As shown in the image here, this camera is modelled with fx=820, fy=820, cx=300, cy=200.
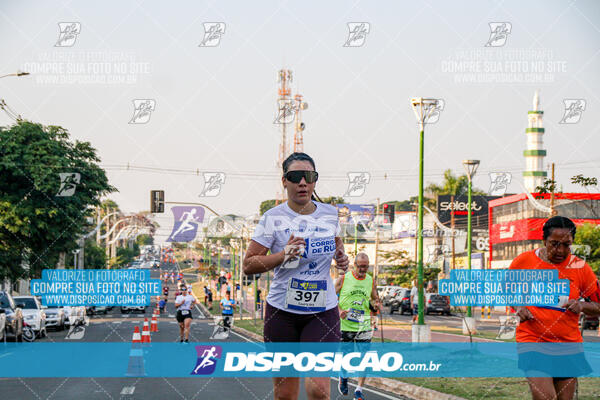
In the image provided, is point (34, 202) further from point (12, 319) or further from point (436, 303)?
point (436, 303)

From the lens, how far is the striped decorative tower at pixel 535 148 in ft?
308

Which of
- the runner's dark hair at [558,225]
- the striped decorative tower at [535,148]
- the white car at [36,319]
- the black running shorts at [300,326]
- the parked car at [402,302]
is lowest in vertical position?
the parked car at [402,302]

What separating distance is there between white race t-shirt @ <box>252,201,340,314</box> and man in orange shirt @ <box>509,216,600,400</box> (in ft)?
5.20

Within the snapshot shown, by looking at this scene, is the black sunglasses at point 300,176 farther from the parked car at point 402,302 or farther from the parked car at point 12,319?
the parked car at point 402,302

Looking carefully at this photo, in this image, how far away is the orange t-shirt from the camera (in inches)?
231

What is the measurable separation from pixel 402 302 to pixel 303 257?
4510 centimetres

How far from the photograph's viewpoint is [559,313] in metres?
5.86

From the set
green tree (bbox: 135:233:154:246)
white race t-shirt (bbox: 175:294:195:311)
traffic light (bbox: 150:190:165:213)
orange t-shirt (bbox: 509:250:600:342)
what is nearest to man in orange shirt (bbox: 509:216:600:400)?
orange t-shirt (bbox: 509:250:600:342)

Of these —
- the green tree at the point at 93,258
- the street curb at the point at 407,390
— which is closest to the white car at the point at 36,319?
the street curb at the point at 407,390

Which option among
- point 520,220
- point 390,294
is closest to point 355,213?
point 390,294

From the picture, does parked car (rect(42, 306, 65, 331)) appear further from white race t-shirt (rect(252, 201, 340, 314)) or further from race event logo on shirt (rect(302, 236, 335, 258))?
race event logo on shirt (rect(302, 236, 335, 258))

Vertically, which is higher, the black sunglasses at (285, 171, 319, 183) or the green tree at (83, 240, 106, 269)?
the black sunglasses at (285, 171, 319, 183)

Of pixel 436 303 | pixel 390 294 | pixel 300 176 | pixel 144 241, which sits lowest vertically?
pixel 436 303

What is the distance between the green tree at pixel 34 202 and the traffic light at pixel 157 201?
31.3 feet
